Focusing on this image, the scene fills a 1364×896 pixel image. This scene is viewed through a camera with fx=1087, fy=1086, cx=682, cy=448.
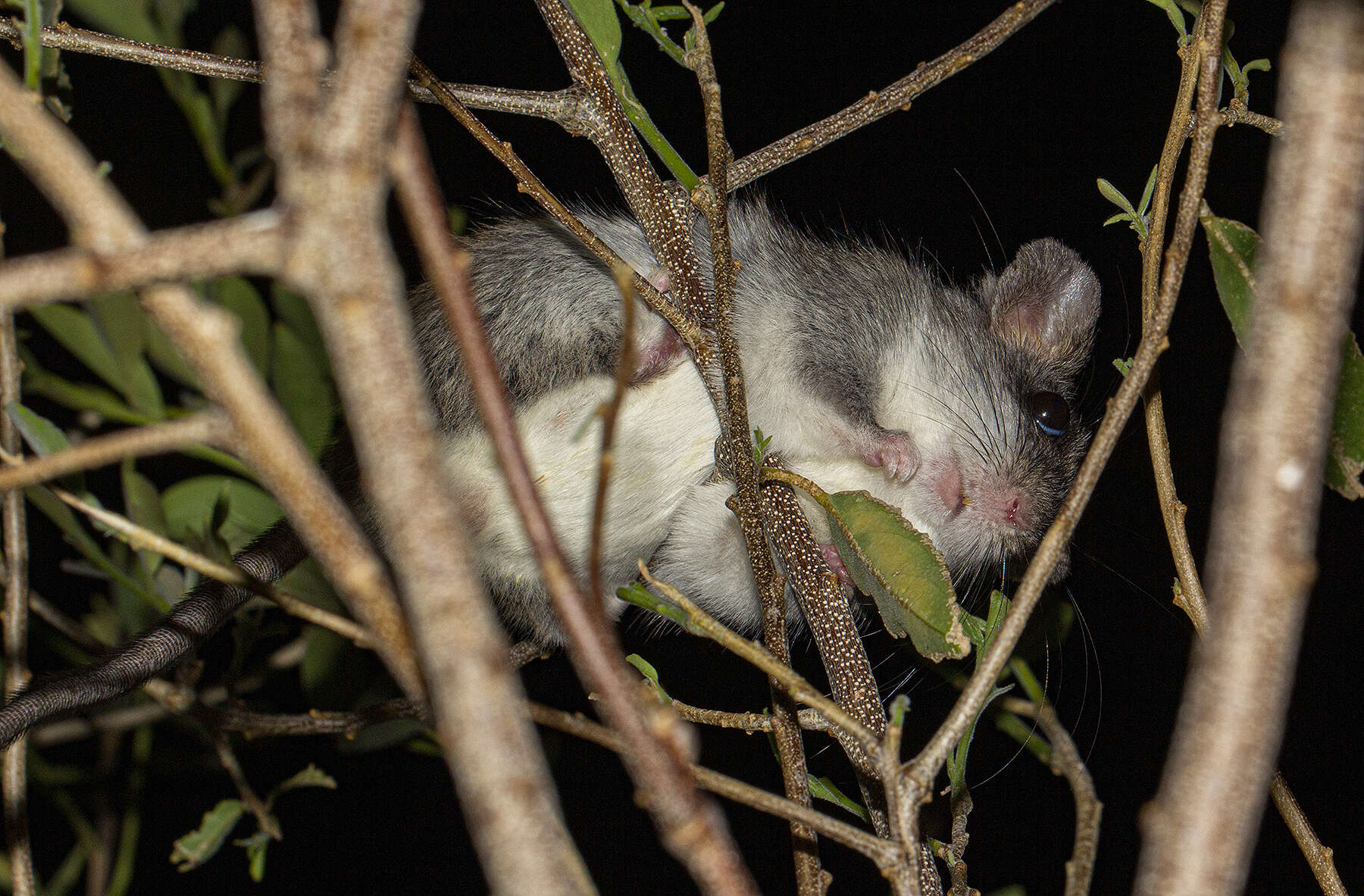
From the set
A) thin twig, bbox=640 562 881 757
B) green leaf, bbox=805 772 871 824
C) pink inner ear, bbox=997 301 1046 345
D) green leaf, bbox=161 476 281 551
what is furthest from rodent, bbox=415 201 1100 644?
thin twig, bbox=640 562 881 757

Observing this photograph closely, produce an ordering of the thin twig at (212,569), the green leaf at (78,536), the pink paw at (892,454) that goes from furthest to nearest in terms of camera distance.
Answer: the pink paw at (892,454)
the green leaf at (78,536)
the thin twig at (212,569)

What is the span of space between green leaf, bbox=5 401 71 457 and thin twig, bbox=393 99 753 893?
1.87ft

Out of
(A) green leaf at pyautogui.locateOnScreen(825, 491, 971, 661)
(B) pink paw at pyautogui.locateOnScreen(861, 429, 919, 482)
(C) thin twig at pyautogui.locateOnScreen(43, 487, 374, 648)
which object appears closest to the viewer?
(C) thin twig at pyautogui.locateOnScreen(43, 487, 374, 648)

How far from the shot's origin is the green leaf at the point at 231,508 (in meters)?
1.47

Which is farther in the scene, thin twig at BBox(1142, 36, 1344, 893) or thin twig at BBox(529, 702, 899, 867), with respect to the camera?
thin twig at BBox(1142, 36, 1344, 893)

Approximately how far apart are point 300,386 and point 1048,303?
1.06 metres

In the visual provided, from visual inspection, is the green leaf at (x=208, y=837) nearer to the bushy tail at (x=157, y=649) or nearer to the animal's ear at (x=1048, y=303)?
the bushy tail at (x=157, y=649)

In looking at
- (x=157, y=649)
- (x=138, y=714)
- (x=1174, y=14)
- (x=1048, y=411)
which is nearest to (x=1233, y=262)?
(x=1174, y=14)

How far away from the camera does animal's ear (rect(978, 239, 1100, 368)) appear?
1.52 metres

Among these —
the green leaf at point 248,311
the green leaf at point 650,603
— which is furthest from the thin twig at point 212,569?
the green leaf at point 248,311

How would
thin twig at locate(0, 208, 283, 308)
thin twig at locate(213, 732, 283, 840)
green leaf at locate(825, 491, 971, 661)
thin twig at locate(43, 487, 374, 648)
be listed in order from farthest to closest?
thin twig at locate(213, 732, 283, 840) → green leaf at locate(825, 491, 971, 661) → thin twig at locate(43, 487, 374, 648) → thin twig at locate(0, 208, 283, 308)

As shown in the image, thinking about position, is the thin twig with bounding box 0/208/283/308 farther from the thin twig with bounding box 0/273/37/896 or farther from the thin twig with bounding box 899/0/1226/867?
the thin twig with bounding box 0/273/37/896

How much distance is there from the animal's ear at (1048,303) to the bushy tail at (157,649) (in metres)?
1.03

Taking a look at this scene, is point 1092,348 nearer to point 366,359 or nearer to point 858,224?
point 858,224
